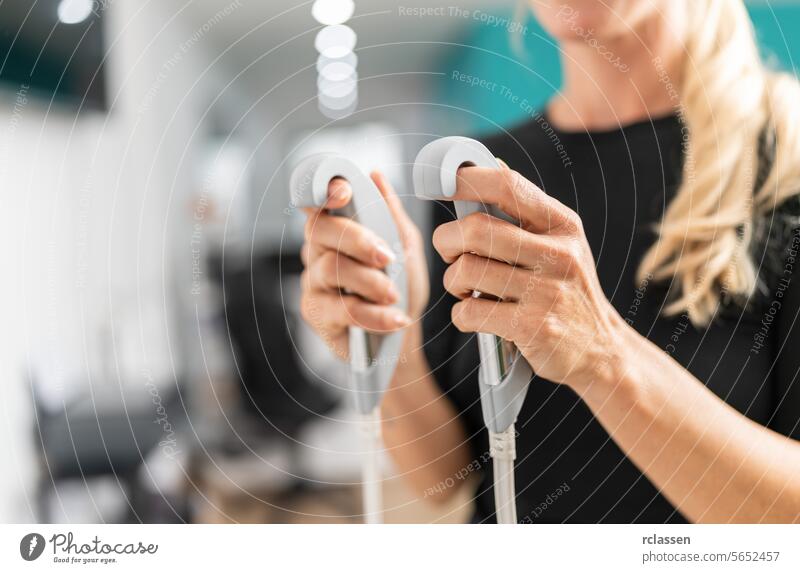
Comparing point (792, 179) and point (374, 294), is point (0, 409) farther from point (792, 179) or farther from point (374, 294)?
point (792, 179)

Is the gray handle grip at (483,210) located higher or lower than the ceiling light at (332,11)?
lower

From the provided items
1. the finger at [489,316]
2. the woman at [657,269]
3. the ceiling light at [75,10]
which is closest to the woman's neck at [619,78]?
the woman at [657,269]

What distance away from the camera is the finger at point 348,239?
288 millimetres

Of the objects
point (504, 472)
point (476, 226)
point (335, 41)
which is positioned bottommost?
point (504, 472)

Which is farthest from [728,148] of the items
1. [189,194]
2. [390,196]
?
[189,194]

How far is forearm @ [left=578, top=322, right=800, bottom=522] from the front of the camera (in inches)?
11.0

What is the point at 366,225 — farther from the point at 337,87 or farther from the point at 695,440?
the point at 695,440

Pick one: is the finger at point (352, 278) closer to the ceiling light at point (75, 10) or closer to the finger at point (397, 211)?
the finger at point (397, 211)

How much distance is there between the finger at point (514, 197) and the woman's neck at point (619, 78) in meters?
0.06

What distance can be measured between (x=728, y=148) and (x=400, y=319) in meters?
0.18

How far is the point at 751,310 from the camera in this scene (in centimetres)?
30

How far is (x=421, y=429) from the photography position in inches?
13.5

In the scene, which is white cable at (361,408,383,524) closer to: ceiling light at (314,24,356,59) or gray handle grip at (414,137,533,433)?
gray handle grip at (414,137,533,433)
